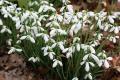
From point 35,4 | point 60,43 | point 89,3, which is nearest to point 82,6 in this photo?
point 89,3

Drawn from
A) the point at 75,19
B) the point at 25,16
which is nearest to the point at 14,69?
the point at 25,16

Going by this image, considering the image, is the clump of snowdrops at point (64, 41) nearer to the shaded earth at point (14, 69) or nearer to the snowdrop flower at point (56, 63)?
the snowdrop flower at point (56, 63)

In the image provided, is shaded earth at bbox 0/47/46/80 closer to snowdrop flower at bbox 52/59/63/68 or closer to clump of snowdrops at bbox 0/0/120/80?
clump of snowdrops at bbox 0/0/120/80

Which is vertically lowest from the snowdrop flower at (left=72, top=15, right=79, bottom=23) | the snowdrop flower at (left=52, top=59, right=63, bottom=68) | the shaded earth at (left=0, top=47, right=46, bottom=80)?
the shaded earth at (left=0, top=47, right=46, bottom=80)

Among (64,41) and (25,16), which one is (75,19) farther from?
(25,16)

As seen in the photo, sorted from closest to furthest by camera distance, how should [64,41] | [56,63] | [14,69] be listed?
[56,63]
[64,41]
[14,69]

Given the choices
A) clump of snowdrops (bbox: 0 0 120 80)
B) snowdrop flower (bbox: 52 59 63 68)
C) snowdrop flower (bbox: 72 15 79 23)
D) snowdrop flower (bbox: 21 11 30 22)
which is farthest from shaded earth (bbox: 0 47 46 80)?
snowdrop flower (bbox: 72 15 79 23)

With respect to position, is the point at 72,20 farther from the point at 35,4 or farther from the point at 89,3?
the point at 89,3

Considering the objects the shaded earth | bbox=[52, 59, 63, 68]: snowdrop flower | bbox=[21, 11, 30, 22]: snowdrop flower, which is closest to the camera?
bbox=[52, 59, 63, 68]: snowdrop flower
